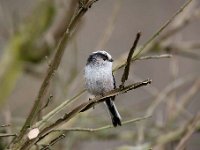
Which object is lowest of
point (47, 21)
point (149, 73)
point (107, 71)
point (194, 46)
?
point (107, 71)

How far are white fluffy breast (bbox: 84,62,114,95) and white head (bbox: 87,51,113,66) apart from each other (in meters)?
0.01

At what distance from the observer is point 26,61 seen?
3604 millimetres

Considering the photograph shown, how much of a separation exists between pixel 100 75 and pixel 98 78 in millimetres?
14

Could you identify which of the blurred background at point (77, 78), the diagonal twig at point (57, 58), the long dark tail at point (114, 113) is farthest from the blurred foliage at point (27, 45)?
the diagonal twig at point (57, 58)

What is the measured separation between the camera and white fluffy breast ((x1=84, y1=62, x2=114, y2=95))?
2.10 meters

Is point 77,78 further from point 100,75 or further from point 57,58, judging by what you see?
point 57,58

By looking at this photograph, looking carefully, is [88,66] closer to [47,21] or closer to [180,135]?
[180,135]

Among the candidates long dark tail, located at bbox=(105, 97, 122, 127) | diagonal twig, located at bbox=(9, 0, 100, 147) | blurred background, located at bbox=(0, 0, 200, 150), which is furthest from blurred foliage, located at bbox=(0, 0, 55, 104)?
diagonal twig, located at bbox=(9, 0, 100, 147)

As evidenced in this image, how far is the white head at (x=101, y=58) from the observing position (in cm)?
208

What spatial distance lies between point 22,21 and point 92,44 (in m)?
1.57

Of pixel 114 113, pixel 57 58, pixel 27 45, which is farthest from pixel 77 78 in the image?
pixel 57 58

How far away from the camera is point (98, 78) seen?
2.13 metres

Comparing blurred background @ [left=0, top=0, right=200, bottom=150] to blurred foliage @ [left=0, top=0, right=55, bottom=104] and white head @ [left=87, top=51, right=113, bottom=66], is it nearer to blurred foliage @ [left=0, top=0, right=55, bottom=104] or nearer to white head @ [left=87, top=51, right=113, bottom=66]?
blurred foliage @ [left=0, top=0, right=55, bottom=104]

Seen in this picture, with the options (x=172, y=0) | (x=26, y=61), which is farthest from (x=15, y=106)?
(x=172, y=0)
